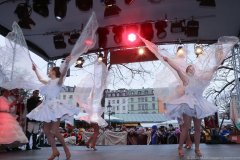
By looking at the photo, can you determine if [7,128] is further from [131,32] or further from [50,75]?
[131,32]

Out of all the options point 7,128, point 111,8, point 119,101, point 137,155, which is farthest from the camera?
point 119,101

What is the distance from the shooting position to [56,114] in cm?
457

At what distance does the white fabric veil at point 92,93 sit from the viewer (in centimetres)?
761

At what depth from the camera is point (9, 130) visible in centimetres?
670

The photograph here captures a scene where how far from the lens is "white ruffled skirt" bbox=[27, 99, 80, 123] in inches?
179

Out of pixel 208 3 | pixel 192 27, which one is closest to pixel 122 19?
pixel 192 27

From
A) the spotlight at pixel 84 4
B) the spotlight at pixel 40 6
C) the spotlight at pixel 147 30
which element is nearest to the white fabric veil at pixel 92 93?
the spotlight at pixel 84 4

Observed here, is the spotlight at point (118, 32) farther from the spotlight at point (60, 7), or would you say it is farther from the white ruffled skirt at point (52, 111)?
the white ruffled skirt at point (52, 111)

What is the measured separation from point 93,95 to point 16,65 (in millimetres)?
2320

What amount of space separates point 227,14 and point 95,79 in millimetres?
4916

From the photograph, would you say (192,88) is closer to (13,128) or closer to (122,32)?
(13,128)

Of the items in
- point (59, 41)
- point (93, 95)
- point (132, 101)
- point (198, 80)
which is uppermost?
point (132, 101)

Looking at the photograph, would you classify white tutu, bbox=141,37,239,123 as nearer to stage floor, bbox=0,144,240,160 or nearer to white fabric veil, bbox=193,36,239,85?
white fabric veil, bbox=193,36,239,85

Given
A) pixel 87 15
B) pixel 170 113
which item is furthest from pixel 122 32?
pixel 170 113
